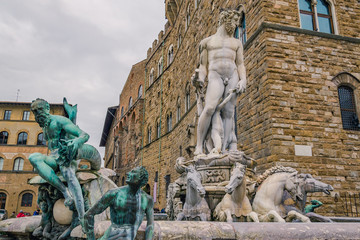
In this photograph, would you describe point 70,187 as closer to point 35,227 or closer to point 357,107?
point 35,227

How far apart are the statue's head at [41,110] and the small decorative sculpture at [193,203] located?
2.12 meters

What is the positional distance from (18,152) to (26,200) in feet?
20.7

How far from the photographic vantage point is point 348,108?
397 inches

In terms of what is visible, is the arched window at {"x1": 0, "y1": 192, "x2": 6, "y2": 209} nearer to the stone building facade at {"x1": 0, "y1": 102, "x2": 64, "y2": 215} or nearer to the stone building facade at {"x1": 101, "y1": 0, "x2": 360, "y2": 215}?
the stone building facade at {"x1": 0, "y1": 102, "x2": 64, "y2": 215}

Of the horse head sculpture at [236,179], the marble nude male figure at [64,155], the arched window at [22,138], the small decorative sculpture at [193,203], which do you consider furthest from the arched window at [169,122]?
the arched window at [22,138]

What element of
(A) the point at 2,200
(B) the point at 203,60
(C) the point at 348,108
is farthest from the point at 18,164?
(B) the point at 203,60

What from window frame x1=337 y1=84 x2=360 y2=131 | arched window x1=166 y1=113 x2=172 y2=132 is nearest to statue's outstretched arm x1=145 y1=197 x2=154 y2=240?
window frame x1=337 y1=84 x2=360 y2=131

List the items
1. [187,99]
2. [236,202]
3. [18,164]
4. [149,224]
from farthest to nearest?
[18,164]
[187,99]
[236,202]
[149,224]

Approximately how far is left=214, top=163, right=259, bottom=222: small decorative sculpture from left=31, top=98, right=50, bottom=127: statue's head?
2.46 metres

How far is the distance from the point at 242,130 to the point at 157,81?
62.3 ft

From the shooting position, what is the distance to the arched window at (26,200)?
36531 millimetres

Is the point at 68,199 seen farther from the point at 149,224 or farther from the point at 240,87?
the point at 240,87

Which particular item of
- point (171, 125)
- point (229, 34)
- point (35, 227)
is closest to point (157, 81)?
point (171, 125)

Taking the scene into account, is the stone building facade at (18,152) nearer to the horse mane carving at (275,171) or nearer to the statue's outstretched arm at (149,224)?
the horse mane carving at (275,171)
